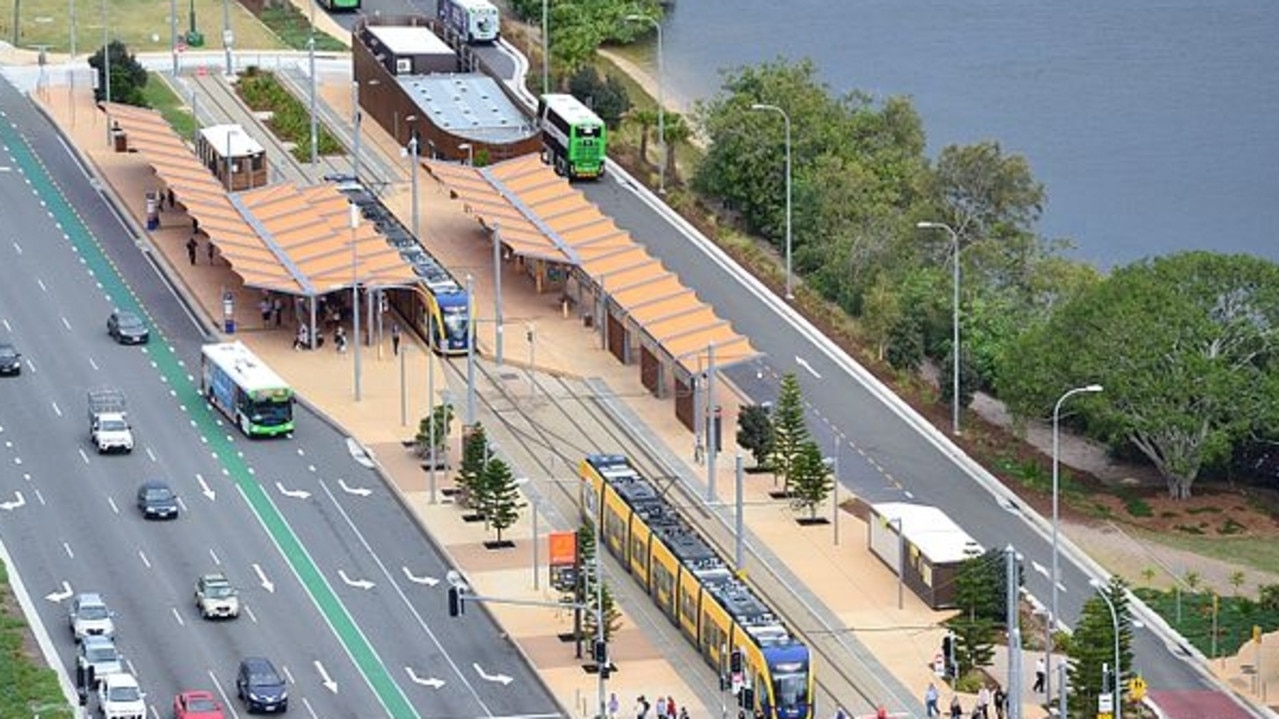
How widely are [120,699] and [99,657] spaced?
4975 millimetres

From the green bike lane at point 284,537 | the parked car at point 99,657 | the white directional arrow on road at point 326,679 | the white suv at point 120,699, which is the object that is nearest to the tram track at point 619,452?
the green bike lane at point 284,537

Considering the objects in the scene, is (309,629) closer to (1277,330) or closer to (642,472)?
(642,472)

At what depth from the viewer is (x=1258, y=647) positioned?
162 m

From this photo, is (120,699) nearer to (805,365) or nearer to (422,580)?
(422,580)

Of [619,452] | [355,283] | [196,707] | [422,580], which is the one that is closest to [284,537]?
[422,580]

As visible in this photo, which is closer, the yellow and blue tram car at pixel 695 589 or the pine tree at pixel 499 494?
the yellow and blue tram car at pixel 695 589

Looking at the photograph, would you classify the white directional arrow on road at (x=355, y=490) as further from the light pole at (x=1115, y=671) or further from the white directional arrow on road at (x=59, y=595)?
the light pole at (x=1115, y=671)

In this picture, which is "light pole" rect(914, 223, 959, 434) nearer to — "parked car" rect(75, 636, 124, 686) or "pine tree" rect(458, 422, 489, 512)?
"pine tree" rect(458, 422, 489, 512)

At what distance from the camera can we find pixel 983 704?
15462 cm

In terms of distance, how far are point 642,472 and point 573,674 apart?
950 inches

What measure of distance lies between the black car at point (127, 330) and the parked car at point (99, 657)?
4162 cm

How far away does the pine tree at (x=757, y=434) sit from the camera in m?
181

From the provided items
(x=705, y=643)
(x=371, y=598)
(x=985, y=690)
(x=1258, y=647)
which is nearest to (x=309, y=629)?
(x=371, y=598)

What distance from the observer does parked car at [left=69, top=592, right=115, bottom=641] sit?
15925 cm
